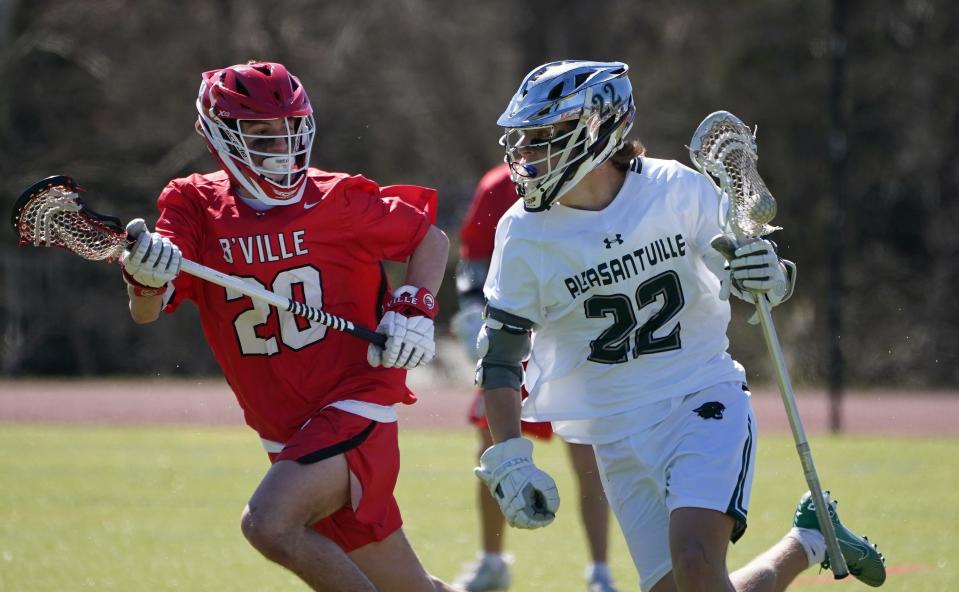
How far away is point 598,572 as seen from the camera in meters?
6.10

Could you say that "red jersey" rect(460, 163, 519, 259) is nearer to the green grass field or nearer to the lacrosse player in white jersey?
the green grass field

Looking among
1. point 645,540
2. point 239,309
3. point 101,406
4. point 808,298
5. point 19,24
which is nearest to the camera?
point 645,540

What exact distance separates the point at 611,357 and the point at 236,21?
1859cm

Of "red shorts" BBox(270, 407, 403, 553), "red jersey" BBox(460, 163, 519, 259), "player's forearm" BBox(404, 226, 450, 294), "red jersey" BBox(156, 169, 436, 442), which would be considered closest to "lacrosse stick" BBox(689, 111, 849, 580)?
"player's forearm" BBox(404, 226, 450, 294)

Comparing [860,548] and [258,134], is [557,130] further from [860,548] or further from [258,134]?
[860,548]

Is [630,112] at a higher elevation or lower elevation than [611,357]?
higher

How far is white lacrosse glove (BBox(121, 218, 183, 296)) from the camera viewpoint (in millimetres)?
4191

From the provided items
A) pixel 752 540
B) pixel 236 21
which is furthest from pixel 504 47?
pixel 752 540

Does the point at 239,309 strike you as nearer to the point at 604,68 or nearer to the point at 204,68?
the point at 604,68

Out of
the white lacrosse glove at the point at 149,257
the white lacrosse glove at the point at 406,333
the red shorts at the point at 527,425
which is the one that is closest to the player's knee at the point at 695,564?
the white lacrosse glove at the point at 406,333

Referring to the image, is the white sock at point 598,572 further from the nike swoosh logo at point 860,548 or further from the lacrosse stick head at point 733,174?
the lacrosse stick head at point 733,174

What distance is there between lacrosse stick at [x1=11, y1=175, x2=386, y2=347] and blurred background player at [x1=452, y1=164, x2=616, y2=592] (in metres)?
1.74

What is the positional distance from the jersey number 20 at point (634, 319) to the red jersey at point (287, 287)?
0.77 m

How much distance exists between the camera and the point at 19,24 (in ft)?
70.1
